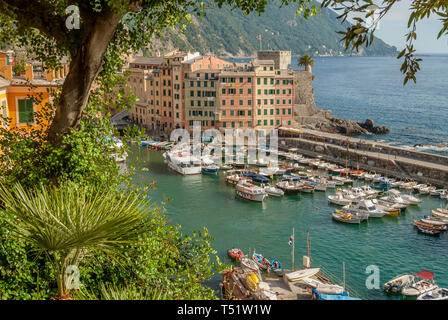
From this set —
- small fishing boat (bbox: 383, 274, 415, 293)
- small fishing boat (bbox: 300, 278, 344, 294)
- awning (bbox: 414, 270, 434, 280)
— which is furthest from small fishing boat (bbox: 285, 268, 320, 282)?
awning (bbox: 414, 270, 434, 280)

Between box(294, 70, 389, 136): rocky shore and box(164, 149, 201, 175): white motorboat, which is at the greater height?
box(294, 70, 389, 136): rocky shore

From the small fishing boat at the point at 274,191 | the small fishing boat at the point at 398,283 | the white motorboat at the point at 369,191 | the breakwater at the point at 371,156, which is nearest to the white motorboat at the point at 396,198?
the white motorboat at the point at 369,191

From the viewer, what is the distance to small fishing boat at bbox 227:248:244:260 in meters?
24.6

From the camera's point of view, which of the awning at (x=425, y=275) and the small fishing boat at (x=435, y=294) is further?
the awning at (x=425, y=275)

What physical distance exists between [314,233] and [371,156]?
68.2 feet

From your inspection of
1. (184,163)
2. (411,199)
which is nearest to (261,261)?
(411,199)

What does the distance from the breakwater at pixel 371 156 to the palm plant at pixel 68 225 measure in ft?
128

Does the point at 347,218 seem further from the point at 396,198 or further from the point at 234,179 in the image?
the point at 234,179

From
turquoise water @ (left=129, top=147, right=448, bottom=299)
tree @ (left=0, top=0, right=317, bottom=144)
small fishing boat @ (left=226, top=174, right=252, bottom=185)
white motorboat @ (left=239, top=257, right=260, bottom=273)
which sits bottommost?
turquoise water @ (left=129, top=147, right=448, bottom=299)

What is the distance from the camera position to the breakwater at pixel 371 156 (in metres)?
41.7

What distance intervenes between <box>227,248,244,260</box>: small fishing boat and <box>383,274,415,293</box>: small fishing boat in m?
7.02

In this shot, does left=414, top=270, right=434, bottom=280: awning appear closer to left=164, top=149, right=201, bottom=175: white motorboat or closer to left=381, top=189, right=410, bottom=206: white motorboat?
left=381, top=189, right=410, bottom=206: white motorboat

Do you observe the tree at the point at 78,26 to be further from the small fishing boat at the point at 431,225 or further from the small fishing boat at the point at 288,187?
the small fishing boat at the point at 288,187

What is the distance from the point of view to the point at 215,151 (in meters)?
54.8
